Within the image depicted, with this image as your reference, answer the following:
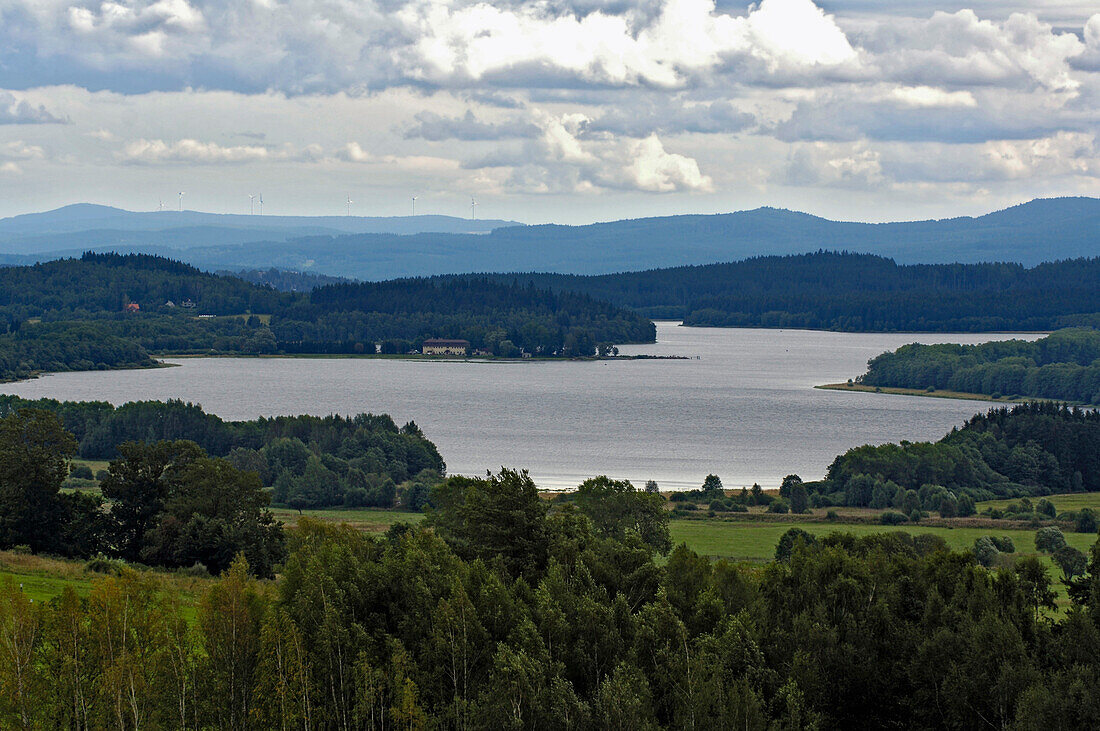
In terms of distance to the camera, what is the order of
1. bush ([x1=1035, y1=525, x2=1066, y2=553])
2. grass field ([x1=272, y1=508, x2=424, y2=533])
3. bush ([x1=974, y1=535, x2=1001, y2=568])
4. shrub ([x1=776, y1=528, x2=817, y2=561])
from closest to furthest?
1. shrub ([x1=776, y1=528, x2=817, y2=561])
2. bush ([x1=974, y1=535, x2=1001, y2=568])
3. bush ([x1=1035, y1=525, x2=1066, y2=553])
4. grass field ([x1=272, y1=508, x2=424, y2=533])

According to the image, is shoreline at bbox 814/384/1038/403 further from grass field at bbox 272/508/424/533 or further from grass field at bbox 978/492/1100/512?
grass field at bbox 272/508/424/533

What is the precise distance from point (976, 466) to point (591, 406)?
49.8 m

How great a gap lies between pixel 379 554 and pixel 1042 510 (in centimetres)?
4481

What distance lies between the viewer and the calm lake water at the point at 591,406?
3282 inches

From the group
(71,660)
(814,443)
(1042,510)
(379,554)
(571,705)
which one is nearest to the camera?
(71,660)

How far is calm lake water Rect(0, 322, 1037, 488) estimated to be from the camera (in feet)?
274

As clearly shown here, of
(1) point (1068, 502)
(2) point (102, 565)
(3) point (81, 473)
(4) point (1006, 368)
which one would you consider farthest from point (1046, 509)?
(4) point (1006, 368)

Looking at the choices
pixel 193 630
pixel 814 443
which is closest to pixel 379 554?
pixel 193 630

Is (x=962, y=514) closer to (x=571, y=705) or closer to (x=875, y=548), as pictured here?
(x=875, y=548)

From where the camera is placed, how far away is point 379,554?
27328 mm

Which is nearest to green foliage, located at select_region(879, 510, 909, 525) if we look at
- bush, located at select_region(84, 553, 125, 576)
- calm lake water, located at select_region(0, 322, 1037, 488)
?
calm lake water, located at select_region(0, 322, 1037, 488)

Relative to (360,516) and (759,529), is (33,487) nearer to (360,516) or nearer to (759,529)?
(360,516)

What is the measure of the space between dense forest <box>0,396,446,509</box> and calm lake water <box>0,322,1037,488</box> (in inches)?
178

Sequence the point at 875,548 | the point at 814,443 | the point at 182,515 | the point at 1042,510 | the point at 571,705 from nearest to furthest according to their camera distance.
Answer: the point at 571,705, the point at 875,548, the point at 182,515, the point at 1042,510, the point at 814,443
